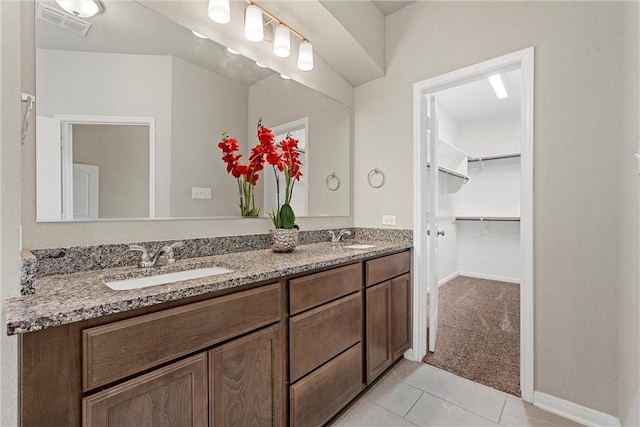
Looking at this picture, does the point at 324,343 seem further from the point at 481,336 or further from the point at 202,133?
the point at 481,336

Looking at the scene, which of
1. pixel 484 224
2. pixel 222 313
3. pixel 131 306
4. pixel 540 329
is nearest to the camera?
pixel 131 306

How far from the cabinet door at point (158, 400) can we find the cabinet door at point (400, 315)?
1.40 metres

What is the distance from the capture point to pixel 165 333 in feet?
2.94

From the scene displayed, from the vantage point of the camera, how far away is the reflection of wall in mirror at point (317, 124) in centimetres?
193

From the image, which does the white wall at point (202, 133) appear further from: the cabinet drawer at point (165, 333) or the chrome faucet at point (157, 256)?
the cabinet drawer at point (165, 333)

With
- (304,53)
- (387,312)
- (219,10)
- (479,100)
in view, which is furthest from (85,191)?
(479,100)

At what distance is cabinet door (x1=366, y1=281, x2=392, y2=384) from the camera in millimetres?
1812

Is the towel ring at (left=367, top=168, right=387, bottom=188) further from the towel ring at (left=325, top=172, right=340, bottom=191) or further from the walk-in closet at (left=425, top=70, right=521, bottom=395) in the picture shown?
the walk-in closet at (left=425, top=70, right=521, bottom=395)

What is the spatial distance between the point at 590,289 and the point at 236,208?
6.82 ft

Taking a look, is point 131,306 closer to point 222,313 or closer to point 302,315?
point 222,313

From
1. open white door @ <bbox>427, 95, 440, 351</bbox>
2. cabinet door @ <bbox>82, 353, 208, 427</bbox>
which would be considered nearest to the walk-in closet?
open white door @ <bbox>427, 95, 440, 351</bbox>

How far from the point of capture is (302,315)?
53.5 inches

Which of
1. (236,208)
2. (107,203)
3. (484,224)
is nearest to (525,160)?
(236,208)

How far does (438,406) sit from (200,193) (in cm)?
189
